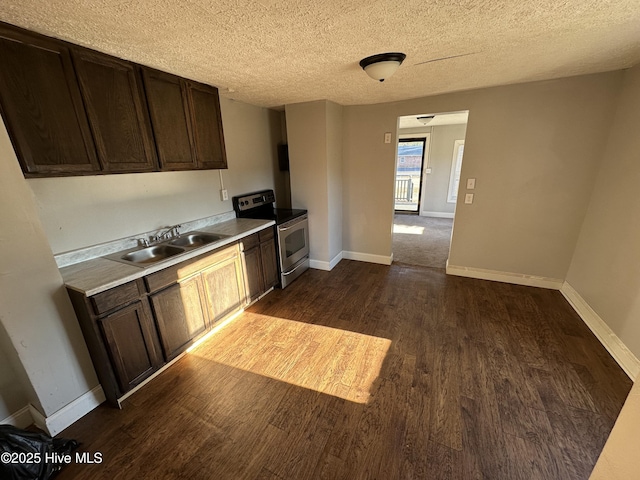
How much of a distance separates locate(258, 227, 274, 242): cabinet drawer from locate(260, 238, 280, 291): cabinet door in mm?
35

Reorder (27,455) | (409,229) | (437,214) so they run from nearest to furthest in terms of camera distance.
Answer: (27,455) < (409,229) < (437,214)

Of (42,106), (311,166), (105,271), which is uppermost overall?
(42,106)

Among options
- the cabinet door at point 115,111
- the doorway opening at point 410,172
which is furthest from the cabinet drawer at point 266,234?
the doorway opening at point 410,172

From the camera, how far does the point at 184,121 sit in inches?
90.9

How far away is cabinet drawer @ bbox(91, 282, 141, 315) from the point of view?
153cm

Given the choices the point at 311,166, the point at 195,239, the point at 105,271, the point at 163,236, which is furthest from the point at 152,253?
the point at 311,166

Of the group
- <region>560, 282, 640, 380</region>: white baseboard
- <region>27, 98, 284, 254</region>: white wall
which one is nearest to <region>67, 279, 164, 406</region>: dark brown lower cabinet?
<region>27, 98, 284, 254</region>: white wall

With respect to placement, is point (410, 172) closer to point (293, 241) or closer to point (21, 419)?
point (293, 241)

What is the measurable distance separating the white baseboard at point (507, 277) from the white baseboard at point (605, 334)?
16 centimetres

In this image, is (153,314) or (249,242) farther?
(249,242)

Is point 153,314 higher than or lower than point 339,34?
lower

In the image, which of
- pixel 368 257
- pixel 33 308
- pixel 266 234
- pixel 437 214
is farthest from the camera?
pixel 437 214

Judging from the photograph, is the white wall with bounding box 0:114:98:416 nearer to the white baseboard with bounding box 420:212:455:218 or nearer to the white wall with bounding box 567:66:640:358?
the white wall with bounding box 567:66:640:358

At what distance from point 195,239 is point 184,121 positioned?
1115 mm
